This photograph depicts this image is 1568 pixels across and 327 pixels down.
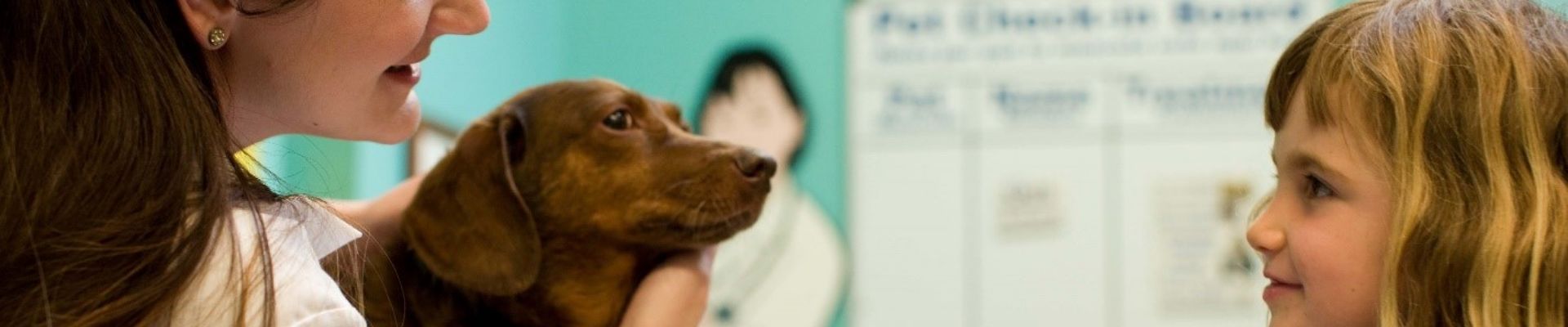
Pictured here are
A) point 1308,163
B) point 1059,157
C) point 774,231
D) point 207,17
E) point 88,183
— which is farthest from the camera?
point 774,231

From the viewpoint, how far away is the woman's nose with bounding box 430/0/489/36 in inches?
44.3

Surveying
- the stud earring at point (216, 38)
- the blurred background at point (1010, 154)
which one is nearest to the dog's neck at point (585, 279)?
the stud earring at point (216, 38)

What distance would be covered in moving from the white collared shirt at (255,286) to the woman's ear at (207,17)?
13 cm

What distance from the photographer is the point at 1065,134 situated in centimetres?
340

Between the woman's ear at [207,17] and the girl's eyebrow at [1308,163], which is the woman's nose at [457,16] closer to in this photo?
the woman's ear at [207,17]

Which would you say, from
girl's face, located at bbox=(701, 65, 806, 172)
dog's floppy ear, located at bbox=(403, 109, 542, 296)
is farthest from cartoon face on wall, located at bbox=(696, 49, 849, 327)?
dog's floppy ear, located at bbox=(403, 109, 542, 296)

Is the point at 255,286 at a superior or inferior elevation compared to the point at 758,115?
superior

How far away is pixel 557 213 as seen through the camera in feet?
4.85

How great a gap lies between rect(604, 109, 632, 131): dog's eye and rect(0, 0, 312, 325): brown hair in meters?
0.68

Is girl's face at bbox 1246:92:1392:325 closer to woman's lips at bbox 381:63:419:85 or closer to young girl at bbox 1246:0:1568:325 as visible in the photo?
young girl at bbox 1246:0:1568:325

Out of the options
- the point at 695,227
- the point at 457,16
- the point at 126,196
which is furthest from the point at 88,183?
the point at 695,227

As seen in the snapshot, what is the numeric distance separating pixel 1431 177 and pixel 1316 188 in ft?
0.26

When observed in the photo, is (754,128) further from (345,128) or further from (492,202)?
(345,128)

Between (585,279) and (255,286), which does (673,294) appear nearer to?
(585,279)
